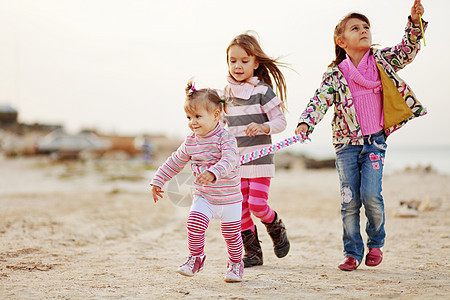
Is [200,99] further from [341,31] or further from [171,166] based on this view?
[341,31]

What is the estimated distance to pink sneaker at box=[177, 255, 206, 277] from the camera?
10.3 ft

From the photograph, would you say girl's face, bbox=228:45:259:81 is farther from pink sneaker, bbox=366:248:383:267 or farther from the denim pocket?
pink sneaker, bbox=366:248:383:267

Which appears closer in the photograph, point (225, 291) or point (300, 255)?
point (225, 291)

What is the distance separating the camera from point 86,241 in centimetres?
500

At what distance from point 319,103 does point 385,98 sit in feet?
1.67

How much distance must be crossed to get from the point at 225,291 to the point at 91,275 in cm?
107

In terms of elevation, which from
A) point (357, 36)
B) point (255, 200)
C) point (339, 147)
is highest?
point (357, 36)

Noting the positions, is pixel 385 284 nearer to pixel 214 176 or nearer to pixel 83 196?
pixel 214 176

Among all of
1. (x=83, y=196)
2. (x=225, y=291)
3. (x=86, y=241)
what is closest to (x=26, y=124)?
(x=83, y=196)

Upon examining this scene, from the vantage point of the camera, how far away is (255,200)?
150 inches

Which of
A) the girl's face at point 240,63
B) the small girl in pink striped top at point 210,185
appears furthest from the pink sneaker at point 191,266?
the girl's face at point 240,63

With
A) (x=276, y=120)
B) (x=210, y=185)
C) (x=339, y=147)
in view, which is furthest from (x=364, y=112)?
(x=210, y=185)

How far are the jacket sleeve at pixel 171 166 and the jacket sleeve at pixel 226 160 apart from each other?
310 millimetres

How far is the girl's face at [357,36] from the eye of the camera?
3.74 m
